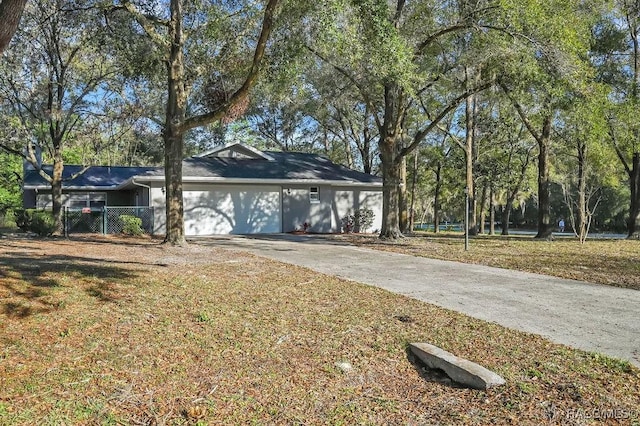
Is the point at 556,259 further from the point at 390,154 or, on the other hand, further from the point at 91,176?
the point at 91,176

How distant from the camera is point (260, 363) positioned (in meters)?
4.18

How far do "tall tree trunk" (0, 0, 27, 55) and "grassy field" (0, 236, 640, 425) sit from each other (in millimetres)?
2641

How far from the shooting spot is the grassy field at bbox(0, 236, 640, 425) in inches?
131

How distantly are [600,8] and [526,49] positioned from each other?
648cm

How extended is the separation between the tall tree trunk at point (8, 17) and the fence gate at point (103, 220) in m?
15.3

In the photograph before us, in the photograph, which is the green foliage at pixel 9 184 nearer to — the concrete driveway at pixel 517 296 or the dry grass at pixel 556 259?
the dry grass at pixel 556 259

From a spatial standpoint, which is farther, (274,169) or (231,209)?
(274,169)

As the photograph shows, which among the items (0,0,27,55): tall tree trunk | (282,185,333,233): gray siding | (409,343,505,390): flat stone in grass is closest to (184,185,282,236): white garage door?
(282,185,333,233): gray siding

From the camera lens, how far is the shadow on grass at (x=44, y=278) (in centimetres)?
504

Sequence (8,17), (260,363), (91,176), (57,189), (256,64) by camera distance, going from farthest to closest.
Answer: (91,176) < (57,189) < (256,64) < (260,363) < (8,17)

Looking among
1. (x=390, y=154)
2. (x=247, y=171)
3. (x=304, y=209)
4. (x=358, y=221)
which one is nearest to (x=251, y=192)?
(x=247, y=171)

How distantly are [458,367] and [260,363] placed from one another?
1726mm

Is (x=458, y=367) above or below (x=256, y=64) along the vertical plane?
below

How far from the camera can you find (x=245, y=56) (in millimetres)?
12781
